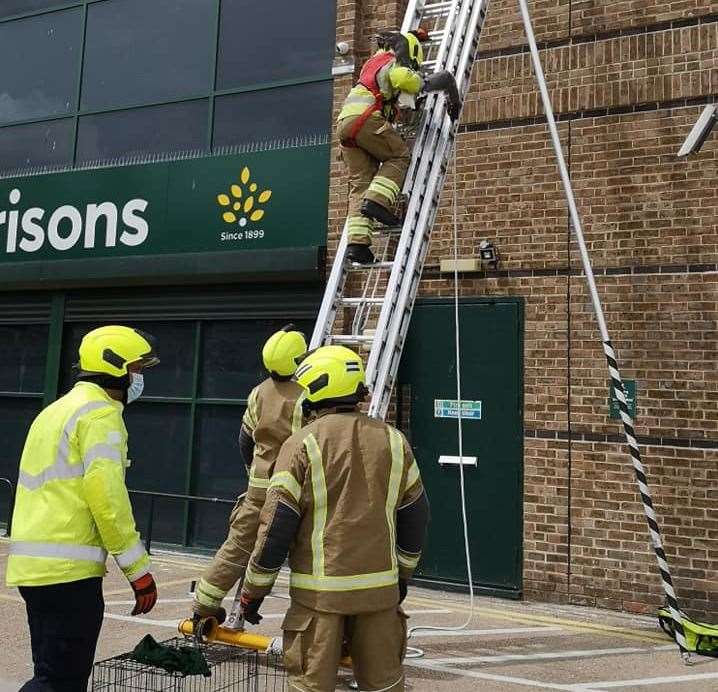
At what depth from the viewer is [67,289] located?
10133mm

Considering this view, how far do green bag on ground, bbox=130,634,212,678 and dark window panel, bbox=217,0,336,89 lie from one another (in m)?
6.96

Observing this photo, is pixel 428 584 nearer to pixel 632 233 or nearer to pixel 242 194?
pixel 632 233

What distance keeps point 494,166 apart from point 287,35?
3154 mm

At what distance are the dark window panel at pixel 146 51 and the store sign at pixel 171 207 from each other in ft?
3.64

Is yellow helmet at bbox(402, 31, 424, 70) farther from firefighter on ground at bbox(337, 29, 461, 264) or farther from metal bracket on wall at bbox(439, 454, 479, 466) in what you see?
metal bracket on wall at bbox(439, 454, 479, 466)

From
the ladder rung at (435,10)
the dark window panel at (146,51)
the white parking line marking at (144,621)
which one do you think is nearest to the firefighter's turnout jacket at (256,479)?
the white parking line marking at (144,621)

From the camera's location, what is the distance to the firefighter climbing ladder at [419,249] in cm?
494

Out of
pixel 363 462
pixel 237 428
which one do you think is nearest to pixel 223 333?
pixel 237 428

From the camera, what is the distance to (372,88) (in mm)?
5418

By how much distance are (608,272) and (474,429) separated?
1881 mm

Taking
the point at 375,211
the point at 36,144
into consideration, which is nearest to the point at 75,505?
the point at 375,211

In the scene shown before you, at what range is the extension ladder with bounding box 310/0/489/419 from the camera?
4910mm

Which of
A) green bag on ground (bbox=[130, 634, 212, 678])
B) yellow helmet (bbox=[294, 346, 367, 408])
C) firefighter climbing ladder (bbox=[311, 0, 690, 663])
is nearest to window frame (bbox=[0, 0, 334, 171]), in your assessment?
firefighter climbing ladder (bbox=[311, 0, 690, 663])

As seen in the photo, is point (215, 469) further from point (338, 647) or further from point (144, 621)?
point (338, 647)
